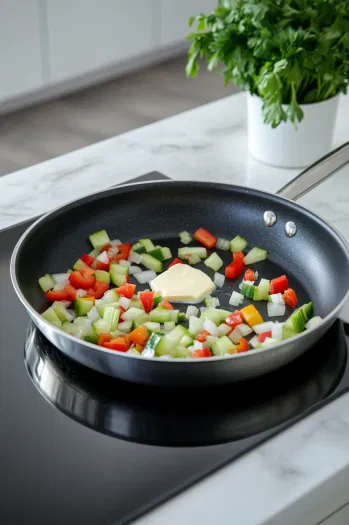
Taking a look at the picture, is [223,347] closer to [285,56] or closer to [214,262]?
[214,262]

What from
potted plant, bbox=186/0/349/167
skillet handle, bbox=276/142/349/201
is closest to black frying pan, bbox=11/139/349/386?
skillet handle, bbox=276/142/349/201

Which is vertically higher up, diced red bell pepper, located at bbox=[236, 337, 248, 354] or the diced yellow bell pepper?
diced red bell pepper, located at bbox=[236, 337, 248, 354]

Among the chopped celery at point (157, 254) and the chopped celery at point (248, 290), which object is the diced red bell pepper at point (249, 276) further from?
the chopped celery at point (157, 254)

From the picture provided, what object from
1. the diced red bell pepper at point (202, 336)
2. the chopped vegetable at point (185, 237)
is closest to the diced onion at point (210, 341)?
the diced red bell pepper at point (202, 336)

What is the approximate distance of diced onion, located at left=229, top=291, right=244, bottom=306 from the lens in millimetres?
1281

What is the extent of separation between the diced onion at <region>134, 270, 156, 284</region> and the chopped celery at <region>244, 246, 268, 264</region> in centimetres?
16

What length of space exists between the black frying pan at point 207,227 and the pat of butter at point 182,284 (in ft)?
0.12

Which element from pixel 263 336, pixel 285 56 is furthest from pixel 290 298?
pixel 285 56

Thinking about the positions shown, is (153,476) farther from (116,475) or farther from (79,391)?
(79,391)

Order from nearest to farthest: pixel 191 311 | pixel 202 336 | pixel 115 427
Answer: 1. pixel 115 427
2. pixel 202 336
3. pixel 191 311

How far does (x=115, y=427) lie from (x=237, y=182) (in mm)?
718

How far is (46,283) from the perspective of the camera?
1294 millimetres

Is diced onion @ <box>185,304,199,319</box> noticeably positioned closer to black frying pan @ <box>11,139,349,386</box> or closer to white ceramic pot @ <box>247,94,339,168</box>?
black frying pan @ <box>11,139,349,386</box>

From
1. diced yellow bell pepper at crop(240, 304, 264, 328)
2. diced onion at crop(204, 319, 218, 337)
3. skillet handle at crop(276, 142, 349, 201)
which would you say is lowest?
diced yellow bell pepper at crop(240, 304, 264, 328)
